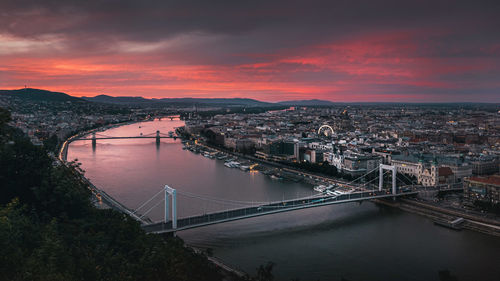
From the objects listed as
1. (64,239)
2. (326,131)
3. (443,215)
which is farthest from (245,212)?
(326,131)

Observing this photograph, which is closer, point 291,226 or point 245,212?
point 245,212

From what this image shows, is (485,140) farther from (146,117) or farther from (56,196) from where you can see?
(146,117)

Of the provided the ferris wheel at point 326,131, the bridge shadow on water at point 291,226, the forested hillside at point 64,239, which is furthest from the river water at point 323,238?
the ferris wheel at point 326,131

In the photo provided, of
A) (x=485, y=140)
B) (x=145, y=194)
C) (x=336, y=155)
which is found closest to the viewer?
(x=145, y=194)

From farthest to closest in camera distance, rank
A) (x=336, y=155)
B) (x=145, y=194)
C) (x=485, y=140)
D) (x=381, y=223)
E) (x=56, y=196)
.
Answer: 1. (x=485, y=140)
2. (x=336, y=155)
3. (x=145, y=194)
4. (x=381, y=223)
5. (x=56, y=196)

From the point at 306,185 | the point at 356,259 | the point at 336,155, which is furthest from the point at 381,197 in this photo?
the point at 336,155

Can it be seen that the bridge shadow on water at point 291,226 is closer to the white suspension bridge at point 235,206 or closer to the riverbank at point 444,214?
the white suspension bridge at point 235,206

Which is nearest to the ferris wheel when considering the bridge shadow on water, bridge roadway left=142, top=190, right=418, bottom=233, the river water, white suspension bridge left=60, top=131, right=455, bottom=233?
white suspension bridge left=60, top=131, right=455, bottom=233

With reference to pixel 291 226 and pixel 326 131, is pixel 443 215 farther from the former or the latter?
pixel 326 131
